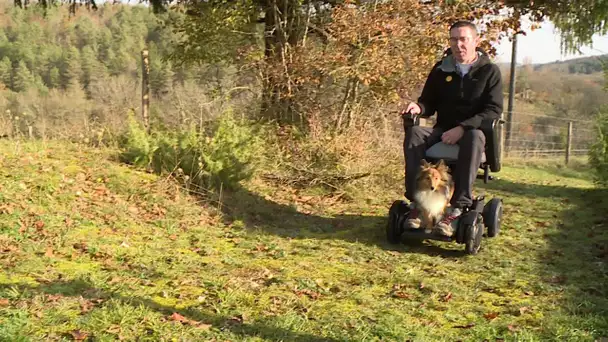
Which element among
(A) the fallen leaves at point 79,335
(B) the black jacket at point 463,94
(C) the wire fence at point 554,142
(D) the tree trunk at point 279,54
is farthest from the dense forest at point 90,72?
(C) the wire fence at point 554,142

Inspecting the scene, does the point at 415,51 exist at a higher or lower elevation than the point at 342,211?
higher

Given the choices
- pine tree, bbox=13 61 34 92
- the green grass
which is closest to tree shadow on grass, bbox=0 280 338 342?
the green grass

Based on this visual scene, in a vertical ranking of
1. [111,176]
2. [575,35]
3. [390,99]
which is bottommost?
[111,176]

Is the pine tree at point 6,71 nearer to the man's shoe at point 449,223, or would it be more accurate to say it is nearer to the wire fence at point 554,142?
the wire fence at point 554,142

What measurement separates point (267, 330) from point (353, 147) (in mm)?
4053

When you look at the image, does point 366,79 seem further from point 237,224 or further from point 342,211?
point 237,224

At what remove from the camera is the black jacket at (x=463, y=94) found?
164 inches

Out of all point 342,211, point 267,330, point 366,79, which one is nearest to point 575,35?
point 366,79

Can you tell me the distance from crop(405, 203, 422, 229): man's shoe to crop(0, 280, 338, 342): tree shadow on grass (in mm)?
1752

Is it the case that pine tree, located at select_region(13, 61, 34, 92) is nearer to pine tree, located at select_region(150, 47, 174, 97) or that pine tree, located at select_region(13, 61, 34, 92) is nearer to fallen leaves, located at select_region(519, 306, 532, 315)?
pine tree, located at select_region(150, 47, 174, 97)

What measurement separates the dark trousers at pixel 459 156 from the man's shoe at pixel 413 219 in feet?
0.39

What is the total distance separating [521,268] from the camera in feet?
12.6

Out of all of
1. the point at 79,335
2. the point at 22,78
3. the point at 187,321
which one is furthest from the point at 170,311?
the point at 22,78

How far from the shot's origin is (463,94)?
429 centimetres
